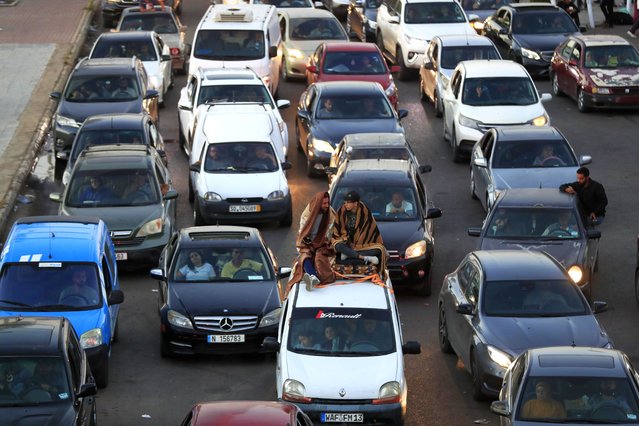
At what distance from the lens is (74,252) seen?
21.3 m

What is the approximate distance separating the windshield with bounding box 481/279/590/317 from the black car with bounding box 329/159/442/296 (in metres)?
4.23

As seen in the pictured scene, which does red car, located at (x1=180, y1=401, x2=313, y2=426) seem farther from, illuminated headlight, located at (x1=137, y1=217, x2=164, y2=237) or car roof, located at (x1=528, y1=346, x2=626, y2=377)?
illuminated headlight, located at (x1=137, y1=217, x2=164, y2=237)

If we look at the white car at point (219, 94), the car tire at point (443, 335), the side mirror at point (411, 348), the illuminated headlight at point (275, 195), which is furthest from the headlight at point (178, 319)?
the white car at point (219, 94)

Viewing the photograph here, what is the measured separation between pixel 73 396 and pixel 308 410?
2664mm

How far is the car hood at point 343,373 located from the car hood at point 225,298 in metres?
3.24

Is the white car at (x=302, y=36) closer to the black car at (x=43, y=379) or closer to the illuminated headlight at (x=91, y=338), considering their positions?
the illuminated headlight at (x=91, y=338)

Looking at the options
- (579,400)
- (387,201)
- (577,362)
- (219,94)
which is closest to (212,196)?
(387,201)

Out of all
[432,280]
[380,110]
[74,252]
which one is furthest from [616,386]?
[380,110]

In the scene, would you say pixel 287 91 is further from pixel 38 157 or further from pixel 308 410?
pixel 308 410

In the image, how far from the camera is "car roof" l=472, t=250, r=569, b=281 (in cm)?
2017

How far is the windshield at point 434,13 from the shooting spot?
40906 mm

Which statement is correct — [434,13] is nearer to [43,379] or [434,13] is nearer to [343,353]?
[343,353]

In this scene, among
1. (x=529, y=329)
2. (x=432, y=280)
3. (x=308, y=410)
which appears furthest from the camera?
(x=432, y=280)

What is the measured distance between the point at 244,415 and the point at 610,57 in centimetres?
2331
